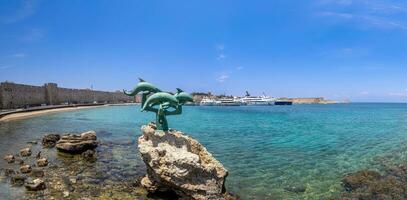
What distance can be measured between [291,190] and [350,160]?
725 cm

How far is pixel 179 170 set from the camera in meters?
9.88

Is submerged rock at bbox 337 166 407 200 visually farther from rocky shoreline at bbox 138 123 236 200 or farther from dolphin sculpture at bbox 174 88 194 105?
dolphin sculpture at bbox 174 88 194 105

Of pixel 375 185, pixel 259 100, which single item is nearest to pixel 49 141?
pixel 375 185

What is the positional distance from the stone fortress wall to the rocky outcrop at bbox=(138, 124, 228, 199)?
44.8 m

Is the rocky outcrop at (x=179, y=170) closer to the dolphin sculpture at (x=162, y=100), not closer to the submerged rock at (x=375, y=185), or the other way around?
the dolphin sculpture at (x=162, y=100)

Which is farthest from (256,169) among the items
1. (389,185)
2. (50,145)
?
(50,145)

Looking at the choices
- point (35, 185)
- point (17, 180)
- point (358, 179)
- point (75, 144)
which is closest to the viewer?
point (35, 185)

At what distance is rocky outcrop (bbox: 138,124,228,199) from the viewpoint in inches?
391

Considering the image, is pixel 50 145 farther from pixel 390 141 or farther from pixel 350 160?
pixel 390 141

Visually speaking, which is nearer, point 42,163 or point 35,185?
point 35,185

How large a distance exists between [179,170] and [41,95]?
6288 cm

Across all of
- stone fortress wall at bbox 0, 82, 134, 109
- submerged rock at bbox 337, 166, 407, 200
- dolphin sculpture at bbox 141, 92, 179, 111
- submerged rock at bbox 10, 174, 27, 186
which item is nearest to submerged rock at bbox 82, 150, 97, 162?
submerged rock at bbox 10, 174, 27, 186

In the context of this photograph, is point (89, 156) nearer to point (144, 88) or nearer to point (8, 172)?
point (8, 172)

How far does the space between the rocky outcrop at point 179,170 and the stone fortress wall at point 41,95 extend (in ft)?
147
